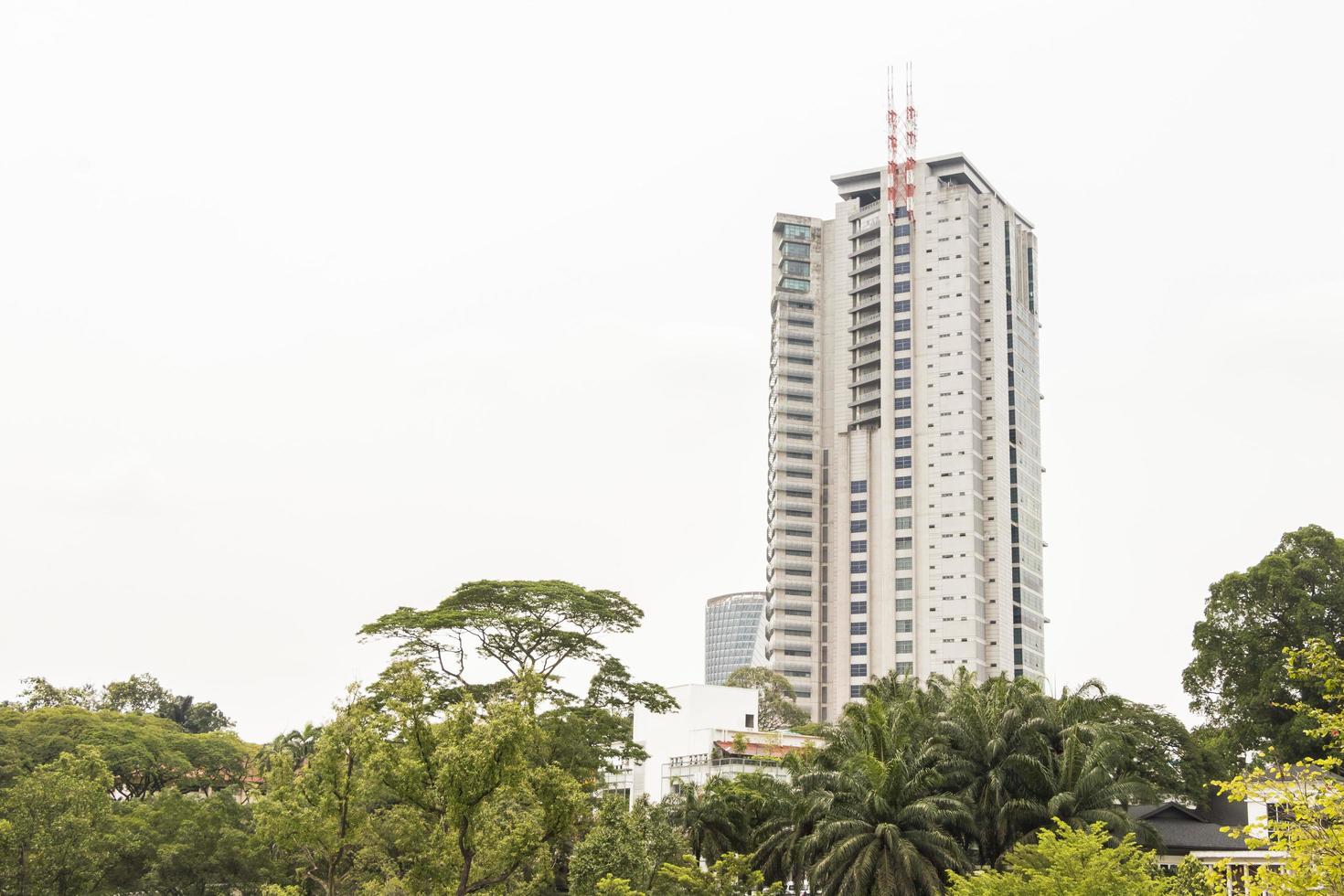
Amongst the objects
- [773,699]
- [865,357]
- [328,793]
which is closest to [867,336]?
[865,357]

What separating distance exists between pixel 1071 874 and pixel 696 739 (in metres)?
52.3

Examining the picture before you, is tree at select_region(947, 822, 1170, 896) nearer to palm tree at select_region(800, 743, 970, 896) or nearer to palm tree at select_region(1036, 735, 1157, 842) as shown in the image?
palm tree at select_region(800, 743, 970, 896)

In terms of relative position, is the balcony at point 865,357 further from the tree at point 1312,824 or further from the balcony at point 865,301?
the tree at point 1312,824

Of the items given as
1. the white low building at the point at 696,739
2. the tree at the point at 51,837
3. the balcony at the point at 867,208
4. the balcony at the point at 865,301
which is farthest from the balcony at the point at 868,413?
the tree at the point at 51,837

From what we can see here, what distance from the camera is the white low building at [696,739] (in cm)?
8162

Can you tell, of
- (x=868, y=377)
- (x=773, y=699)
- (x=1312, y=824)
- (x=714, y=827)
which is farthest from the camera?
(x=868, y=377)

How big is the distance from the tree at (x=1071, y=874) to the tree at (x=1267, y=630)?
97.6ft

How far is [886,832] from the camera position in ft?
144

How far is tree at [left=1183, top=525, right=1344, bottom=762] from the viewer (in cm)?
6538

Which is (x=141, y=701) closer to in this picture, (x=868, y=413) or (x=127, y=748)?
(x=127, y=748)

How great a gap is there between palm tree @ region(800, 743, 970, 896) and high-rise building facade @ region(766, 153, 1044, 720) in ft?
285

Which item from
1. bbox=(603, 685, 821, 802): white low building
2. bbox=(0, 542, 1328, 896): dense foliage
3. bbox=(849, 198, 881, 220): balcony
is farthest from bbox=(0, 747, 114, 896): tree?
bbox=(849, 198, 881, 220): balcony

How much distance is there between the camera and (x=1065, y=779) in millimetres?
46000

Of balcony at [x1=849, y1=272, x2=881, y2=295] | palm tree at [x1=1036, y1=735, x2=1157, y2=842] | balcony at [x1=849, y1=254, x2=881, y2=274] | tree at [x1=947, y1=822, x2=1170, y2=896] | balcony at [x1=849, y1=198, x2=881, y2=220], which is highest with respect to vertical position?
balcony at [x1=849, y1=198, x2=881, y2=220]
